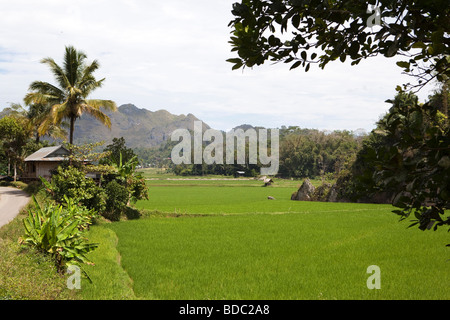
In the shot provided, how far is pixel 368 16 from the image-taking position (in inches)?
77.6

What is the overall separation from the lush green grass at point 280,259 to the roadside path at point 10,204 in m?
3.51

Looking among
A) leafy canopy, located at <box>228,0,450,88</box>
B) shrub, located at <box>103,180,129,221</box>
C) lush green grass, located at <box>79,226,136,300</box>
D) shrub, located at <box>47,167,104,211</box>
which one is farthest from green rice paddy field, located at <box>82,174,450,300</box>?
leafy canopy, located at <box>228,0,450,88</box>

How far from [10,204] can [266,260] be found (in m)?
11.4

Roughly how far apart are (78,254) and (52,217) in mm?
871

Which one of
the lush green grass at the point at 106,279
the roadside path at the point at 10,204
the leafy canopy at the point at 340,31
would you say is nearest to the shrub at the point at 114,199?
the roadside path at the point at 10,204

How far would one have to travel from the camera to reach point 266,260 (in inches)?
355

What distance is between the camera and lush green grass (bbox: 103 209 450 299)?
6672 mm

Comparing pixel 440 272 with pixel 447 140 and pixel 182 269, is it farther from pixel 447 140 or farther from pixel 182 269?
pixel 447 140

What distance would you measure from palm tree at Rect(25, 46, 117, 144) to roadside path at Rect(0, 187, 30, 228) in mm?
→ 3592

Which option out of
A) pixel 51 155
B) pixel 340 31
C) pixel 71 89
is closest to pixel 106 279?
pixel 340 31

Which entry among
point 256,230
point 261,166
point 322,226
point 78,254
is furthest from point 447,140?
point 261,166

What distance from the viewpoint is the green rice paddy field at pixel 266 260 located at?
21.7 feet

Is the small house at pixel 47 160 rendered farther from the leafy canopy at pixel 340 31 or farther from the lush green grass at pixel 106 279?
the leafy canopy at pixel 340 31

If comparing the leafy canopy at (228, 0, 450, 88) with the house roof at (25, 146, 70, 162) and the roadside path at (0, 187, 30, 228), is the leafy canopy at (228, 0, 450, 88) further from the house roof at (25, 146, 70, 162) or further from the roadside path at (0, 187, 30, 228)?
the house roof at (25, 146, 70, 162)
